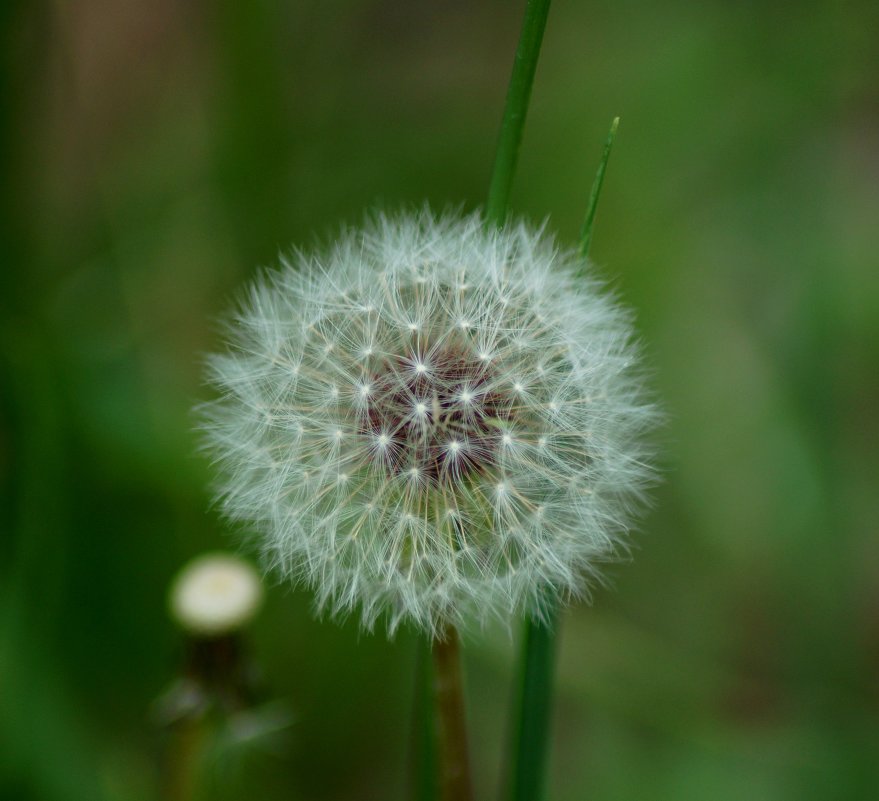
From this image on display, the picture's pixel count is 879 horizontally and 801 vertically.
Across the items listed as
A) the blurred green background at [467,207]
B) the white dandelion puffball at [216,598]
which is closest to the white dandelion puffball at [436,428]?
the white dandelion puffball at [216,598]

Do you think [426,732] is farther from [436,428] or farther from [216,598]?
[216,598]

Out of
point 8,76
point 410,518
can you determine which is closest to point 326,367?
point 410,518

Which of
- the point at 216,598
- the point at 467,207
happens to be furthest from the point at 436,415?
the point at 467,207

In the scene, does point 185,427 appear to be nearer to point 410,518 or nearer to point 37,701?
point 37,701

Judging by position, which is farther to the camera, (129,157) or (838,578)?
(129,157)

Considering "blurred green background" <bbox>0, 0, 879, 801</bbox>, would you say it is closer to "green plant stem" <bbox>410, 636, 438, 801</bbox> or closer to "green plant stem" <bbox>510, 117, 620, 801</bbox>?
"green plant stem" <bbox>410, 636, 438, 801</bbox>

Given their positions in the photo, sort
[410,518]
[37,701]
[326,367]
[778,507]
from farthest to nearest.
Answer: [778,507]
[37,701]
[326,367]
[410,518]

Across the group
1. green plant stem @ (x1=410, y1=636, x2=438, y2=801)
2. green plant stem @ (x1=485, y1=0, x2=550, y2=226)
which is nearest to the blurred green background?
green plant stem @ (x1=410, y1=636, x2=438, y2=801)

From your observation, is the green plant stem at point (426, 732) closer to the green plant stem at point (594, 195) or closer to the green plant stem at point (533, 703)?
the green plant stem at point (533, 703)
